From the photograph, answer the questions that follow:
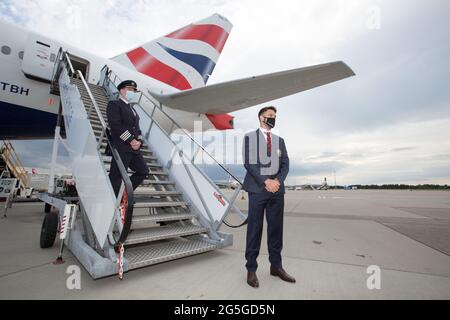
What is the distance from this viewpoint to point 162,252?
9.26 feet

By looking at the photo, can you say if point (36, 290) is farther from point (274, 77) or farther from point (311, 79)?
point (311, 79)

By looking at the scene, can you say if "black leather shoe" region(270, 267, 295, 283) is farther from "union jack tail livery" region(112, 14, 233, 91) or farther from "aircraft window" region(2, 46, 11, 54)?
"union jack tail livery" region(112, 14, 233, 91)

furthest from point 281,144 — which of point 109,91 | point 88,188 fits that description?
point 109,91

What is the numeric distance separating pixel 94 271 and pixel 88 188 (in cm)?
124

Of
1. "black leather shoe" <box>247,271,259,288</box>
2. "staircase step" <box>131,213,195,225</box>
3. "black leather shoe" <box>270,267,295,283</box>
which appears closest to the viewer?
"black leather shoe" <box>247,271,259,288</box>

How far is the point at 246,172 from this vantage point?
269 cm

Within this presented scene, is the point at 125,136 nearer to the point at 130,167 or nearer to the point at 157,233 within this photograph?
the point at 130,167

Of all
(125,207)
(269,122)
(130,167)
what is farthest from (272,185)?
(130,167)

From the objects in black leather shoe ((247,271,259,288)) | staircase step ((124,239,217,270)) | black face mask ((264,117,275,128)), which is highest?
black face mask ((264,117,275,128))

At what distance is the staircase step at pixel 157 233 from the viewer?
2695 mm

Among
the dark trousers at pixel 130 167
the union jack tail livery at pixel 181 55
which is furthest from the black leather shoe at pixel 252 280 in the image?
the union jack tail livery at pixel 181 55

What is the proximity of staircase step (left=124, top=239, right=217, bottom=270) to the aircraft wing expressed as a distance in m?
4.13

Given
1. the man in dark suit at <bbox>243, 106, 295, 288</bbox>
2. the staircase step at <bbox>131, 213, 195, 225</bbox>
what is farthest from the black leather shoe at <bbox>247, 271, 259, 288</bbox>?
the staircase step at <bbox>131, 213, 195, 225</bbox>

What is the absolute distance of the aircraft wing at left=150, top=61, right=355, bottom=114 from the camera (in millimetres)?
5309
